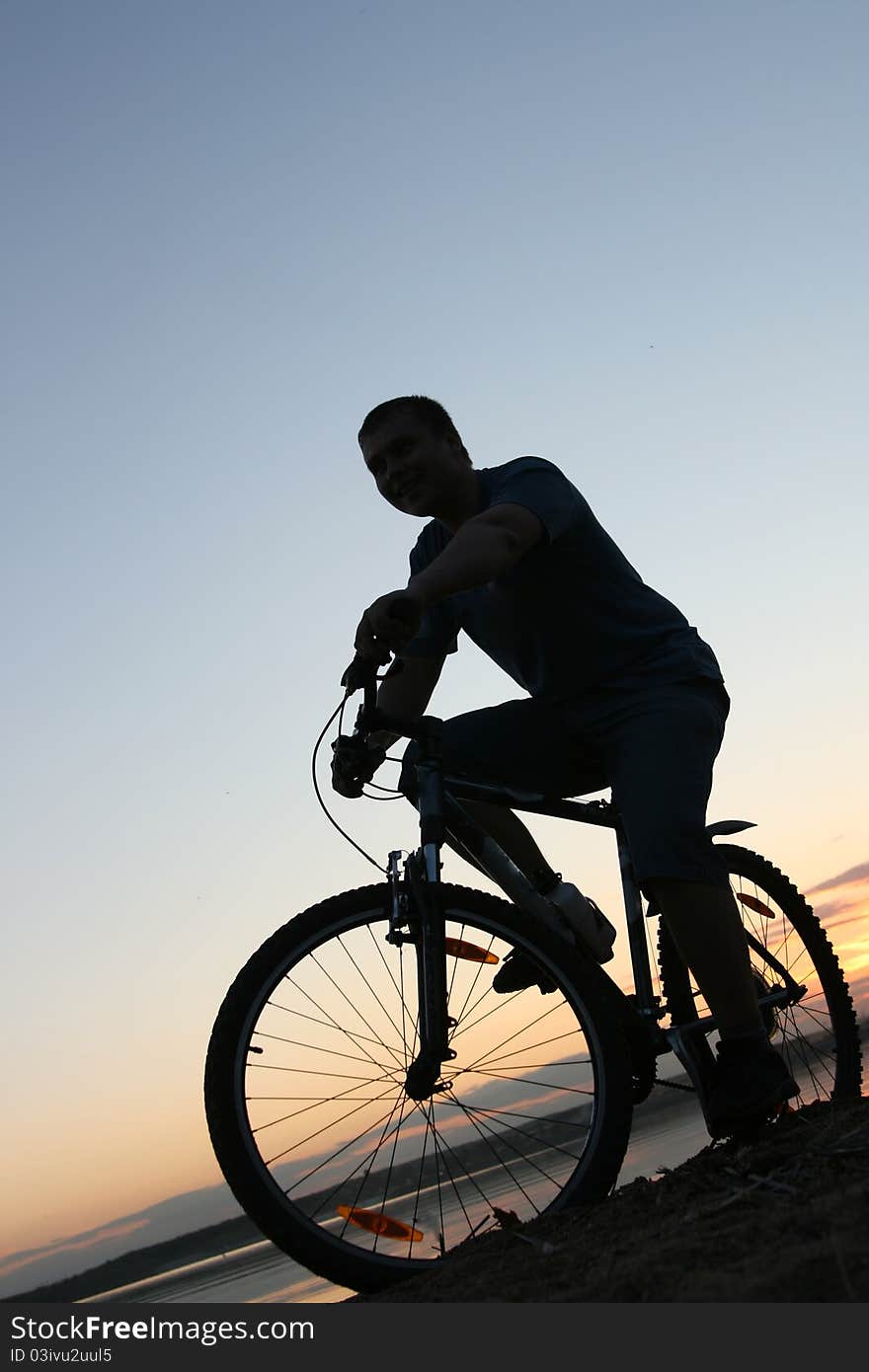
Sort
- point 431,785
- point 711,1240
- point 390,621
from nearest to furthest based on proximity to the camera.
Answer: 1. point 711,1240
2. point 390,621
3. point 431,785

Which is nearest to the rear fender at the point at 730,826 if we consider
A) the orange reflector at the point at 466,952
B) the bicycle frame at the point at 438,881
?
the bicycle frame at the point at 438,881

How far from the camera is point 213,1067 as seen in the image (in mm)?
2551

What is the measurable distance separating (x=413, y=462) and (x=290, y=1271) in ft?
13.1

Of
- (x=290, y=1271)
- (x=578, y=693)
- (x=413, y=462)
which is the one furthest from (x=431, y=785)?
(x=290, y=1271)

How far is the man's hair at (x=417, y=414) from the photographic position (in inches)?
127

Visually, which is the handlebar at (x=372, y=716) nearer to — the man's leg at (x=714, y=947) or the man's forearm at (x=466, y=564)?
the man's forearm at (x=466, y=564)

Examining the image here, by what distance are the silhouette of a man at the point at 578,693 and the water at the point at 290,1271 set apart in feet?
2.30

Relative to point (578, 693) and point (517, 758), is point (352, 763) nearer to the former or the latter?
point (517, 758)

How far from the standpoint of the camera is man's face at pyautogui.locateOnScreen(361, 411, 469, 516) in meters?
3.17

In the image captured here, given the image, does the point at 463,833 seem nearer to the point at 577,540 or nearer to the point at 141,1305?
the point at 577,540

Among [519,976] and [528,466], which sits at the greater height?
[528,466]

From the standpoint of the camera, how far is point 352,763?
3031 millimetres

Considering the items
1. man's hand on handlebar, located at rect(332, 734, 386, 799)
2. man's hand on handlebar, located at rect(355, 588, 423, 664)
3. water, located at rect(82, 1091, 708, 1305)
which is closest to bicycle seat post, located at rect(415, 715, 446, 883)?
man's hand on handlebar, located at rect(332, 734, 386, 799)

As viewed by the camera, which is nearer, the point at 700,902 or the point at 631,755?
the point at 700,902
